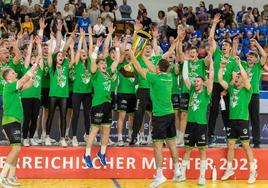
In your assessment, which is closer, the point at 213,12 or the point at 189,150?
the point at 189,150

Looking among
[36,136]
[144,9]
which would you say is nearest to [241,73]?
[36,136]

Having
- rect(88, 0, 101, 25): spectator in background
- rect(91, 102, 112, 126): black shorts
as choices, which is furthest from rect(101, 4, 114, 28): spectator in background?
rect(91, 102, 112, 126): black shorts

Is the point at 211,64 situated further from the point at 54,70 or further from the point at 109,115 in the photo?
the point at 54,70

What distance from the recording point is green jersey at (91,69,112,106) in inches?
431

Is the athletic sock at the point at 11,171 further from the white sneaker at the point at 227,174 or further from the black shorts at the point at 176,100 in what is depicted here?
the white sneaker at the point at 227,174

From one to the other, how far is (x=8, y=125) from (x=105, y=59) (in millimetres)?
2348

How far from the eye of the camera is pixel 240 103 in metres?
11.1

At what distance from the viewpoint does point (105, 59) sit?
11.2m

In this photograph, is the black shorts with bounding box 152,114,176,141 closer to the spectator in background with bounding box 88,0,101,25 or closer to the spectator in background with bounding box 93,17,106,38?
the spectator in background with bounding box 93,17,106,38

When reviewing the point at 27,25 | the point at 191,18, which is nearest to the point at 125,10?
the point at 191,18

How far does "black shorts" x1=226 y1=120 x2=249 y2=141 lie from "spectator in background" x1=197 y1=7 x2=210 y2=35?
942 centimetres

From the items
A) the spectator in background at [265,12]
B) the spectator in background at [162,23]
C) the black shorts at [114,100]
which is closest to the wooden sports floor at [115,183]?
the black shorts at [114,100]

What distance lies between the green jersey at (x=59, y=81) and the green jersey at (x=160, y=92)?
2.07m

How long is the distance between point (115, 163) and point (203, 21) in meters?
10.3
